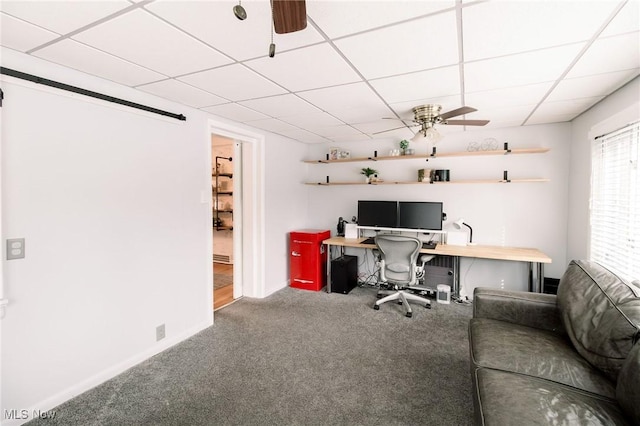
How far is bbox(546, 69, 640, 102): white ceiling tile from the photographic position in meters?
2.19

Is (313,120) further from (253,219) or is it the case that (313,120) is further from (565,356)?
(565,356)

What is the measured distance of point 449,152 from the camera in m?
4.13

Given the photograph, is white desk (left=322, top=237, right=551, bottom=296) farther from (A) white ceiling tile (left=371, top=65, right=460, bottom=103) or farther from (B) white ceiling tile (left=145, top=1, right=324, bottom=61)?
(B) white ceiling tile (left=145, top=1, right=324, bottom=61)

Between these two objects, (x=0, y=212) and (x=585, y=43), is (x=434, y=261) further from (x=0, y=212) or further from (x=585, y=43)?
(x=0, y=212)

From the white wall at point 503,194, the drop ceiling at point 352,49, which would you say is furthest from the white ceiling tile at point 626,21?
the white wall at point 503,194

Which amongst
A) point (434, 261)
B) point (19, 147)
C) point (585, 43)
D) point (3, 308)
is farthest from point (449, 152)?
point (3, 308)

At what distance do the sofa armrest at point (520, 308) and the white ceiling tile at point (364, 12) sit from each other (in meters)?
2.07

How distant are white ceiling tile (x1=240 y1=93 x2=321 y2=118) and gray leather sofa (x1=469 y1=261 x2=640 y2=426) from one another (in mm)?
2409

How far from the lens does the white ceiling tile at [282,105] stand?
9.01 feet

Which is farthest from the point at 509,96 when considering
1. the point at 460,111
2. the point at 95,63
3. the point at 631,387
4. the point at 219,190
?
the point at 219,190

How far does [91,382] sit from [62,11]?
7.96 ft

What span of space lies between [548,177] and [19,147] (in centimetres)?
510

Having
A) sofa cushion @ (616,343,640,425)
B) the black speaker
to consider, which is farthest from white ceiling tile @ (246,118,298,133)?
sofa cushion @ (616,343,640,425)

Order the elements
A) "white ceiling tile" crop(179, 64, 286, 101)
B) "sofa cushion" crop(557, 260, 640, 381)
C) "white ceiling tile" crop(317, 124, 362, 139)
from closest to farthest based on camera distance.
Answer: "sofa cushion" crop(557, 260, 640, 381)
"white ceiling tile" crop(179, 64, 286, 101)
"white ceiling tile" crop(317, 124, 362, 139)
